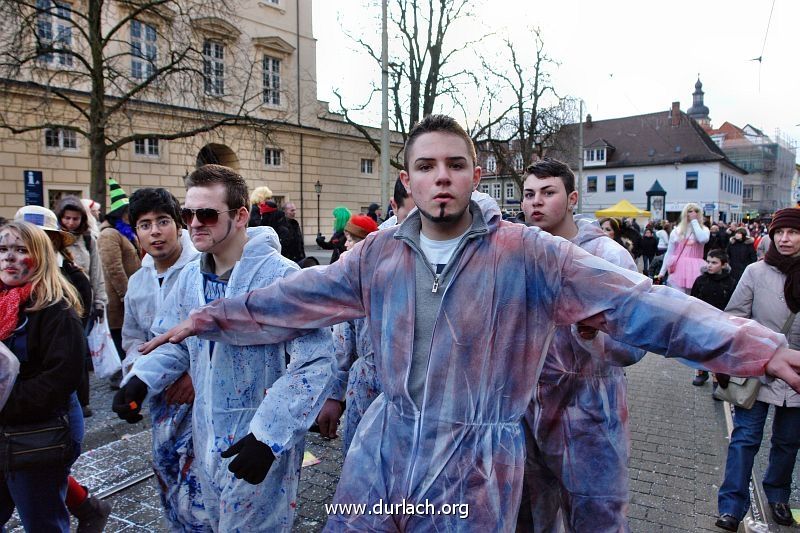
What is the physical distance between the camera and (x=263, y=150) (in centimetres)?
2505

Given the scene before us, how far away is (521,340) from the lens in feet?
5.74

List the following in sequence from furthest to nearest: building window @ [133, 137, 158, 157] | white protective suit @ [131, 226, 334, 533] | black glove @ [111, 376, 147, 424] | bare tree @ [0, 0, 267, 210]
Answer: building window @ [133, 137, 158, 157] < bare tree @ [0, 0, 267, 210] < black glove @ [111, 376, 147, 424] < white protective suit @ [131, 226, 334, 533]

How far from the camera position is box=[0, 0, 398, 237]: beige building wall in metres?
18.7

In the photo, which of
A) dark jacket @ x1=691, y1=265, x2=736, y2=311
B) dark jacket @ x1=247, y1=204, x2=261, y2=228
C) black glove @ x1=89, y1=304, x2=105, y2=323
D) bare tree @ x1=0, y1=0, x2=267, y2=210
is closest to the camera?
black glove @ x1=89, y1=304, x2=105, y2=323

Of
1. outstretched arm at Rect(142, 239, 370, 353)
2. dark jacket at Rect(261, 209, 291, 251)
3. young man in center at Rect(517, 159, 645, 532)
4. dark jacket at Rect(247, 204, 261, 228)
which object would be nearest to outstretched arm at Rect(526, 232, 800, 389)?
outstretched arm at Rect(142, 239, 370, 353)

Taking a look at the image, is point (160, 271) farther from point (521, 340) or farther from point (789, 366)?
point (789, 366)

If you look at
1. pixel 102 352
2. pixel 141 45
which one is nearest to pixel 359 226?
pixel 102 352

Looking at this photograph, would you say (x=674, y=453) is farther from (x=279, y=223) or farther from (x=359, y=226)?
(x=279, y=223)

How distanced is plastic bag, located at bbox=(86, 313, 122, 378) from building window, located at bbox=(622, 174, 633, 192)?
189 feet

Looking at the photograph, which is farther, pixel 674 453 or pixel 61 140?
pixel 61 140

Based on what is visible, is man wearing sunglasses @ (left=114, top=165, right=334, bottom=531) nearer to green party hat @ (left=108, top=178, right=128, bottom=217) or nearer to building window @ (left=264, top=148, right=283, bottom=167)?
green party hat @ (left=108, top=178, right=128, bottom=217)

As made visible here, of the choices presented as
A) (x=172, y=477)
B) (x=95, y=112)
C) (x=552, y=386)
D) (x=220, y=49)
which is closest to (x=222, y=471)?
(x=172, y=477)

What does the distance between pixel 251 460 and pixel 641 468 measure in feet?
11.6

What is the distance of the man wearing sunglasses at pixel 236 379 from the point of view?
2.07 metres
